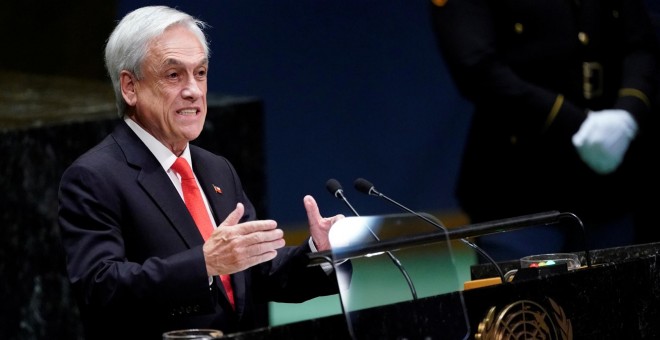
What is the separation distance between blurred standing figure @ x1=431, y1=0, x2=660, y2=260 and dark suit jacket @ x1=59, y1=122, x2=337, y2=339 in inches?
57.0

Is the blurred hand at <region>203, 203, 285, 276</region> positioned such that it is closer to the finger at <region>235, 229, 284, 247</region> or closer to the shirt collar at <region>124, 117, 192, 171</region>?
the finger at <region>235, 229, 284, 247</region>

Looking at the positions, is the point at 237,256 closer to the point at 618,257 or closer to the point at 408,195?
the point at 618,257

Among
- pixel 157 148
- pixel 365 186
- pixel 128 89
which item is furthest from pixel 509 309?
pixel 128 89

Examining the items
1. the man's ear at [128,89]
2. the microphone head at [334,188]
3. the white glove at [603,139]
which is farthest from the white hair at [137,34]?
the white glove at [603,139]

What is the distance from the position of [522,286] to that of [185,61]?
0.86m

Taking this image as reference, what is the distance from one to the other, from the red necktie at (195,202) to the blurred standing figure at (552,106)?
1570mm

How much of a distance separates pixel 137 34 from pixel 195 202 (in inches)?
15.1

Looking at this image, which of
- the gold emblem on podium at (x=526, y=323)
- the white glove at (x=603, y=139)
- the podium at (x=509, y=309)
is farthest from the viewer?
the white glove at (x=603, y=139)

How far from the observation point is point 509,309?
2545mm

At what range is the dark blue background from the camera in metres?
6.15

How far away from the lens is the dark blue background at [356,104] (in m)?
6.15

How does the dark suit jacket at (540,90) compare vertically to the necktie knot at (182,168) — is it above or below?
below

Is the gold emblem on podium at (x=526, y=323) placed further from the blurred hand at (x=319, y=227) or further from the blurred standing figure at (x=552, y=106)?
the blurred standing figure at (x=552, y=106)

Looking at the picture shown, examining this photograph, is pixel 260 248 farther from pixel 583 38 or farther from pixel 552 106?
pixel 583 38
